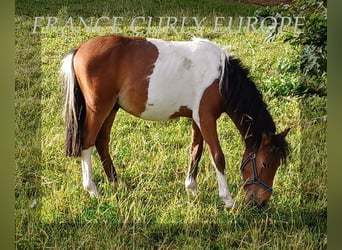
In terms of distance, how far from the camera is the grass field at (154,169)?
9.39 feet

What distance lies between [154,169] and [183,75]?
0.55m

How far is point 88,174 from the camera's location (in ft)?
9.64

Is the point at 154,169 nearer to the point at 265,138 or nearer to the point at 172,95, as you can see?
the point at 172,95

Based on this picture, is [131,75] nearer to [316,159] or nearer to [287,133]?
[287,133]

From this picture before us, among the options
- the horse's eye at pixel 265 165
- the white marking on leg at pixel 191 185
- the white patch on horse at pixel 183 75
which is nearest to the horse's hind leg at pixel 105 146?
the white patch on horse at pixel 183 75

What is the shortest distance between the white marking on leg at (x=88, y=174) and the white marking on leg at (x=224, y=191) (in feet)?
2.17

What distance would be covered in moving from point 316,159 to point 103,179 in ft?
3.83

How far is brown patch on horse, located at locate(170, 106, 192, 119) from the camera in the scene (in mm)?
2912

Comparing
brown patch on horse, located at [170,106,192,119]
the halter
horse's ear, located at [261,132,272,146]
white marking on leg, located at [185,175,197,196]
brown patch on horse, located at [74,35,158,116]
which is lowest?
white marking on leg, located at [185,175,197,196]

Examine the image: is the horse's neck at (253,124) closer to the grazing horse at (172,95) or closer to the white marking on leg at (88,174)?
the grazing horse at (172,95)

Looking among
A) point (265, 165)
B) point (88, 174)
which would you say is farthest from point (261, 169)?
point (88, 174)

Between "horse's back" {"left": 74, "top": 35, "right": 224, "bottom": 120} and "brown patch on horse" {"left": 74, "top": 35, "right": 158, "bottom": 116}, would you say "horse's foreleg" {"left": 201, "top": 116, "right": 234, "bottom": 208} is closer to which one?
"horse's back" {"left": 74, "top": 35, "right": 224, "bottom": 120}

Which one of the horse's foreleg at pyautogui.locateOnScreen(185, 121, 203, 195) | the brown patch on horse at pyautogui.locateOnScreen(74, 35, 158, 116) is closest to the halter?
the horse's foreleg at pyautogui.locateOnScreen(185, 121, 203, 195)

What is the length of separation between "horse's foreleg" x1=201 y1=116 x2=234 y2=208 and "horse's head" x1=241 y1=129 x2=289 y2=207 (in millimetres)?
107
